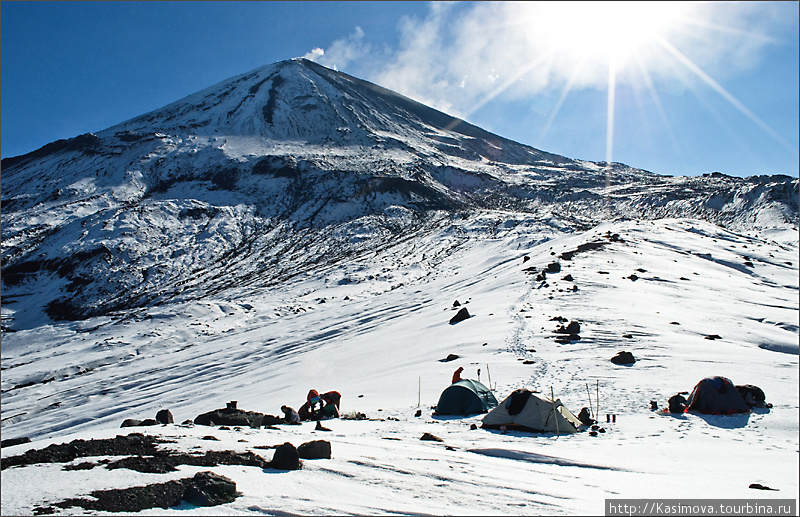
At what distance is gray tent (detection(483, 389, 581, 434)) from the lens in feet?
45.2

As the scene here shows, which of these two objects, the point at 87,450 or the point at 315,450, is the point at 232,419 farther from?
the point at 315,450

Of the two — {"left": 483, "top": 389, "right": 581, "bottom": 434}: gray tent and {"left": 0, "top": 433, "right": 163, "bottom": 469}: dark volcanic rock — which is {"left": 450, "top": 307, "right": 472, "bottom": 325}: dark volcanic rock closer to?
{"left": 483, "top": 389, "right": 581, "bottom": 434}: gray tent

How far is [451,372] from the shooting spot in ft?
68.9

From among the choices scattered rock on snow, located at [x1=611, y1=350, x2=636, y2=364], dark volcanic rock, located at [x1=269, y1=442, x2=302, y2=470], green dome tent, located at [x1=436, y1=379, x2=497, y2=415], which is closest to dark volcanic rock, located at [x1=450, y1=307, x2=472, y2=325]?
scattered rock on snow, located at [x1=611, y1=350, x2=636, y2=364]

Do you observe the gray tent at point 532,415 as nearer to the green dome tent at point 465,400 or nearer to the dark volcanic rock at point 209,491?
the green dome tent at point 465,400

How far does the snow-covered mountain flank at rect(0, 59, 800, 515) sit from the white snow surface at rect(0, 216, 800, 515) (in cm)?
12

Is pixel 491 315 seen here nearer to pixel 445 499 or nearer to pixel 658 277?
pixel 658 277

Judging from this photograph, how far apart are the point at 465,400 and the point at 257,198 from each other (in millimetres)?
76557

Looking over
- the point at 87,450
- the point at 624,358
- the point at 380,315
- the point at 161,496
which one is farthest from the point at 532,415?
the point at 380,315

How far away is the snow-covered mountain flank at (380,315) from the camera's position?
870 cm

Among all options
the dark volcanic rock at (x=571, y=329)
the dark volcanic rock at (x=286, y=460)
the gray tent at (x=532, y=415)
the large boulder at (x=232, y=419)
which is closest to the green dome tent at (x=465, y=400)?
the gray tent at (x=532, y=415)

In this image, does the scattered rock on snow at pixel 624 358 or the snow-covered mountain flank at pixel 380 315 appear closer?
the snow-covered mountain flank at pixel 380 315

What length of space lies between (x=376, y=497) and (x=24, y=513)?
14.6ft

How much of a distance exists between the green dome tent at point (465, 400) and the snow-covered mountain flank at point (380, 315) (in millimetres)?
417
